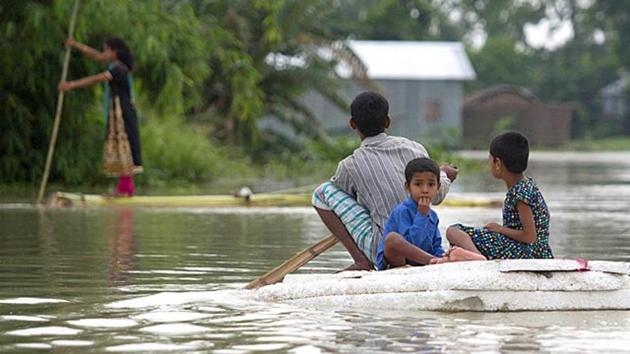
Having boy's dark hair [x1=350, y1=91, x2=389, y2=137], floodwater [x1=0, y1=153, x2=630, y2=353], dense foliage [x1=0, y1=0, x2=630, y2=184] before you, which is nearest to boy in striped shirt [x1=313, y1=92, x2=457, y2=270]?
boy's dark hair [x1=350, y1=91, x2=389, y2=137]

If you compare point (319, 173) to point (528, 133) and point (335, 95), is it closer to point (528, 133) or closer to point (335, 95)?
point (335, 95)

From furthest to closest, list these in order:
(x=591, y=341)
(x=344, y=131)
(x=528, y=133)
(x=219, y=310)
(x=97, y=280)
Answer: (x=528, y=133), (x=344, y=131), (x=97, y=280), (x=219, y=310), (x=591, y=341)

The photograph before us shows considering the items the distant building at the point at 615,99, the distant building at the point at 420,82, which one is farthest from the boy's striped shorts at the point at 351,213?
the distant building at the point at 615,99

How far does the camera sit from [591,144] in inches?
2689

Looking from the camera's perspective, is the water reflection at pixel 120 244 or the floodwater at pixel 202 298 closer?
the floodwater at pixel 202 298

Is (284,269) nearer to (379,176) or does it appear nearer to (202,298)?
(202,298)

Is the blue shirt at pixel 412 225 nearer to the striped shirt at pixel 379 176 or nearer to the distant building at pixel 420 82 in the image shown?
the striped shirt at pixel 379 176

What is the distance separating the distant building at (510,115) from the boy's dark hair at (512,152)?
185 ft

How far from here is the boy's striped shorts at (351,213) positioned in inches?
363

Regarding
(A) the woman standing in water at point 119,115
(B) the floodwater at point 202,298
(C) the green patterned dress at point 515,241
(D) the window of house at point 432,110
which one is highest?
(D) the window of house at point 432,110

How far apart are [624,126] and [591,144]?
9419 millimetres

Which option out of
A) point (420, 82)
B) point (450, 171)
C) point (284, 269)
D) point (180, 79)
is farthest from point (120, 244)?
point (420, 82)

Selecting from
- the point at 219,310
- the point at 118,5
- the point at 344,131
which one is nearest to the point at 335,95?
the point at 118,5

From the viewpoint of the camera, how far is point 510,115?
66.5 metres
